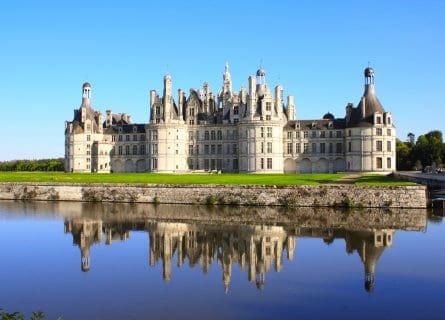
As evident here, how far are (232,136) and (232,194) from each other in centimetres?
3284

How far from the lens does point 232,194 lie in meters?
42.8

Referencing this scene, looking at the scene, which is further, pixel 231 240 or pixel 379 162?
pixel 379 162

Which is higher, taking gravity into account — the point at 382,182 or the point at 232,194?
the point at 382,182

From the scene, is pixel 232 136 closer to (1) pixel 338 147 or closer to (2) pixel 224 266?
(1) pixel 338 147

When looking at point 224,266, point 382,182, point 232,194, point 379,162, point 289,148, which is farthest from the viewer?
point 289,148

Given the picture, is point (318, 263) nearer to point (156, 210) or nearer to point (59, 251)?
point (59, 251)

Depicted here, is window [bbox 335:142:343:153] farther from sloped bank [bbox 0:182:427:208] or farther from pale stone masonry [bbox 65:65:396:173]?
sloped bank [bbox 0:182:427:208]

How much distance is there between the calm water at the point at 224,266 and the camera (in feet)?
52.3

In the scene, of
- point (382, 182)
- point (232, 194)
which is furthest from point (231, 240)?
point (382, 182)

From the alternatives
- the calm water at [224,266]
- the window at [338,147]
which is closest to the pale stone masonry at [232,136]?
the window at [338,147]

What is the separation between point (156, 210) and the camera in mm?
39500

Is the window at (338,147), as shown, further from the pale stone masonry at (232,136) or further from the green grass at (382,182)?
the green grass at (382,182)

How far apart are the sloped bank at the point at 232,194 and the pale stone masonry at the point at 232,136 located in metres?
25.9

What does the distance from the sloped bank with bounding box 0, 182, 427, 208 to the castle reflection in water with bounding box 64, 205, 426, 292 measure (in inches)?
172
